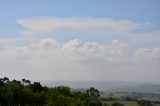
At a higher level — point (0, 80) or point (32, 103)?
point (0, 80)

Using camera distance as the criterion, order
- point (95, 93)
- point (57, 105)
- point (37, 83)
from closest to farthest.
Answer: point (57, 105)
point (37, 83)
point (95, 93)

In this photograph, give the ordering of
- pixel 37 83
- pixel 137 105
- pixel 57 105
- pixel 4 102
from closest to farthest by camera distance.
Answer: pixel 57 105, pixel 4 102, pixel 37 83, pixel 137 105

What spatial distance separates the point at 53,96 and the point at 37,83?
106ft

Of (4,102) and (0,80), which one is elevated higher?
(0,80)

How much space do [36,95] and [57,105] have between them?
24.4 metres

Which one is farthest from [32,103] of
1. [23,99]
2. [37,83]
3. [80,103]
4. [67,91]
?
[80,103]

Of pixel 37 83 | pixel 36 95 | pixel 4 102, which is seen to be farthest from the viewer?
pixel 37 83

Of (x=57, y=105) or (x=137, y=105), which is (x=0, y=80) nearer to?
(x=57, y=105)

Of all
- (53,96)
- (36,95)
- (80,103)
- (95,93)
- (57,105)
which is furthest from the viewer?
(95,93)

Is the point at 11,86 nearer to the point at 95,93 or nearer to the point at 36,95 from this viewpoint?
the point at 36,95

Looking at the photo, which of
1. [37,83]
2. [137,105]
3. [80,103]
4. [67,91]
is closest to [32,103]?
[67,91]

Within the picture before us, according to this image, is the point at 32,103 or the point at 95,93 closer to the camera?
the point at 32,103

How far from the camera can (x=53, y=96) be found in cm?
9500

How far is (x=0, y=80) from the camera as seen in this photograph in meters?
129
